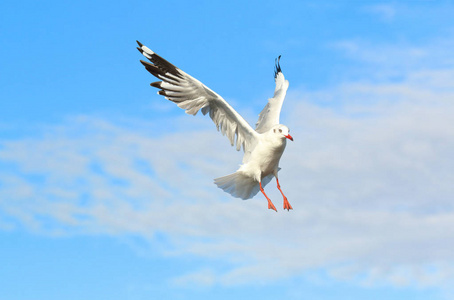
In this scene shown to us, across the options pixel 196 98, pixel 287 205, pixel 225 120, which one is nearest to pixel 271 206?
pixel 287 205

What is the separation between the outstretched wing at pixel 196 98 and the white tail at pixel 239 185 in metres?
0.79

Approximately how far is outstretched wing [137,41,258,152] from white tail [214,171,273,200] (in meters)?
0.79

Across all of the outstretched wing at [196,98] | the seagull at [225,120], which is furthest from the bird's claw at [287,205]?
the outstretched wing at [196,98]

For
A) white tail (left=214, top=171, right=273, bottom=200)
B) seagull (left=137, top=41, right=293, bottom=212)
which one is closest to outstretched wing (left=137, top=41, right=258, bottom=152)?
seagull (left=137, top=41, right=293, bottom=212)

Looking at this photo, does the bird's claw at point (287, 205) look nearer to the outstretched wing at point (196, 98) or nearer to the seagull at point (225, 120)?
the seagull at point (225, 120)

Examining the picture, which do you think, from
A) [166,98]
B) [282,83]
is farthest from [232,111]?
[282,83]

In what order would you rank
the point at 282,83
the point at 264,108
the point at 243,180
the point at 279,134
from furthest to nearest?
the point at 282,83
the point at 264,108
the point at 243,180
the point at 279,134

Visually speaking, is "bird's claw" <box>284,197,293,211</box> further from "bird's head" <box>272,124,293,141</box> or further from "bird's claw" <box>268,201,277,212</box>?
"bird's head" <box>272,124,293,141</box>

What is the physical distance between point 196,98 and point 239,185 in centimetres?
249

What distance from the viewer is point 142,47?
59.9 feet

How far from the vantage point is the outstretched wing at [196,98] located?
17844mm

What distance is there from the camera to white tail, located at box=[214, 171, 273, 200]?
18.0 meters

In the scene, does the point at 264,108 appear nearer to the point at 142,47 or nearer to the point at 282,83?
the point at 282,83

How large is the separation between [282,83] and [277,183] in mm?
5001
